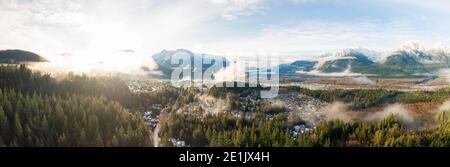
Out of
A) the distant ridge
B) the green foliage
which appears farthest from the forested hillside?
the distant ridge

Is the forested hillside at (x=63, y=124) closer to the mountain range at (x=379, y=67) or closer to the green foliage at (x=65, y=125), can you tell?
the green foliage at (x=65, y=125)

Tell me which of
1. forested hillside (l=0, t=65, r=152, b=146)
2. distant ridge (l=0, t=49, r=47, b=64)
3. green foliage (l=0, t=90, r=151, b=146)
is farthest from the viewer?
distant ridge (l=0, t=49, r=47, b=64)

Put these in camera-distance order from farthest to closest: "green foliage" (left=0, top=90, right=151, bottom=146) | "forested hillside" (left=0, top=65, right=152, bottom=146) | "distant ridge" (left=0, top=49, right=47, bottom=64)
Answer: "distant ridge" (left=0, top=49, right=47, bottom=64)
"forested hillside" (left=0, top=65, right=152, bottom=146)
"green foliage" (left=0, top=90, right=151, bottom=146)

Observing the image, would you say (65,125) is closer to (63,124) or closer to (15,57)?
(63,124)

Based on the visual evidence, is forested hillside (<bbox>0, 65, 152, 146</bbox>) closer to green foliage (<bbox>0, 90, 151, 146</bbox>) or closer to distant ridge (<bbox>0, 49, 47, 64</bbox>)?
green foliage (<bbox>0, 90, 151, 146</bbox>)

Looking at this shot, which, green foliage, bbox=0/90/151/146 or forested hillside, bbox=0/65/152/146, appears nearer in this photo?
green foliage, bbox=0/90/151/146

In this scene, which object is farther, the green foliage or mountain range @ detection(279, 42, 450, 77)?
mountain range @ detection(279, 42, 450, 77)

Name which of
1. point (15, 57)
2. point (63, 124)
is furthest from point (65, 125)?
point (15, 57)

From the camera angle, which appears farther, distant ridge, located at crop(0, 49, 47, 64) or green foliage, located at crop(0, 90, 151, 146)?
distant ridge, located at crop(0, 49, 47, 64)

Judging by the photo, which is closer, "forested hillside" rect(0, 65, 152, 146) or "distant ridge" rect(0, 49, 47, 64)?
"forested hillside" rect(0, 65, 152, 146)

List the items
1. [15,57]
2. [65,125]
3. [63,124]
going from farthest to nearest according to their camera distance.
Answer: [15,57]
[63,124]
[65,125]

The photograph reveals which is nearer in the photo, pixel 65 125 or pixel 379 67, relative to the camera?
pixel 65 125

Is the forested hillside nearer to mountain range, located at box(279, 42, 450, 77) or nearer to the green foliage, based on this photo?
the green foliage

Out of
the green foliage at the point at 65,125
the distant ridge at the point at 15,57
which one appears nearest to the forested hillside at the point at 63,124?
the green foliage at the point at 65,125
